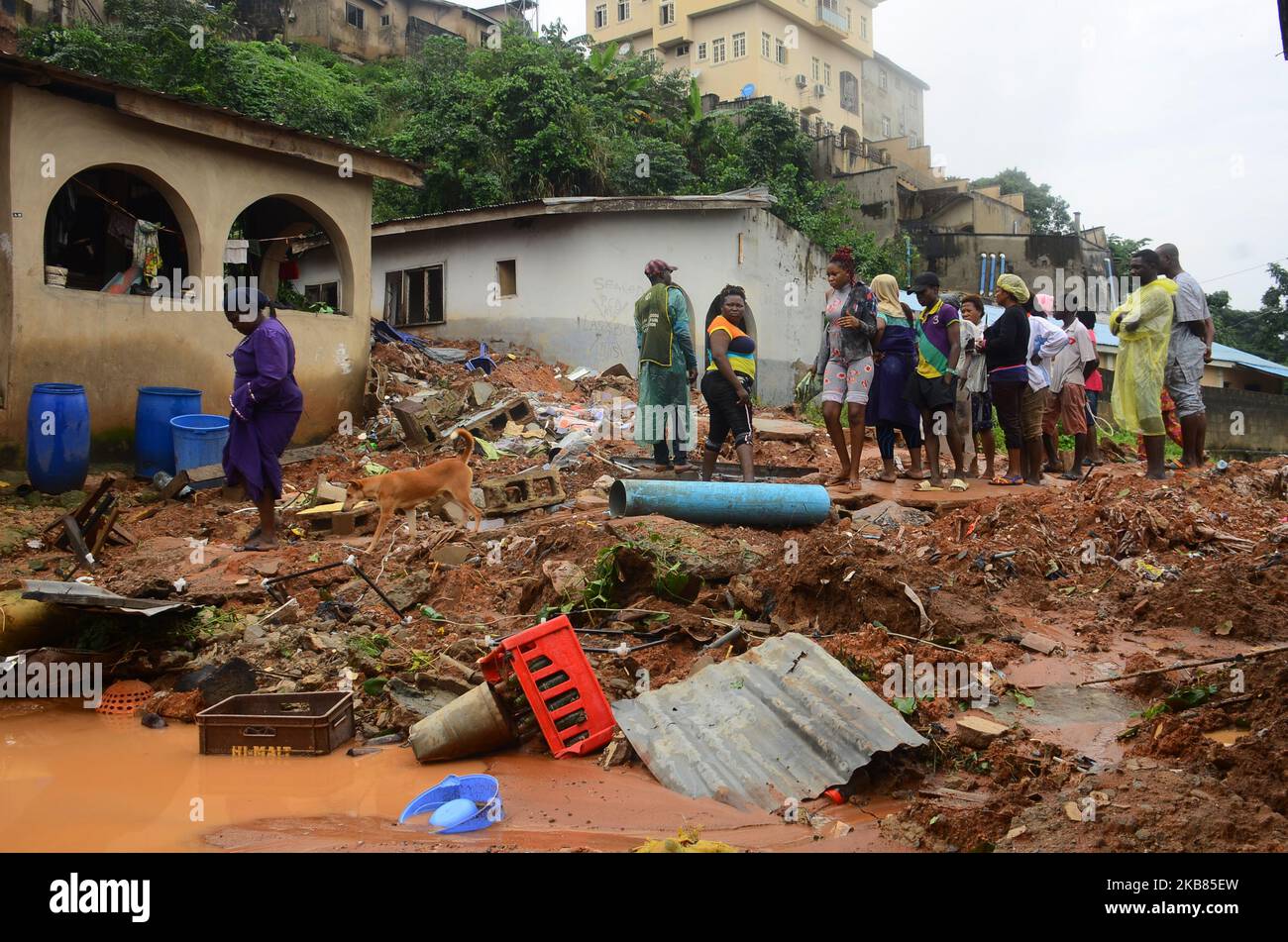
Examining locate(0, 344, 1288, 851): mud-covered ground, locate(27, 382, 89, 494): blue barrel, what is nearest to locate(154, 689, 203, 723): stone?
locate(0, 344, 1288, 851): mud-covered ground

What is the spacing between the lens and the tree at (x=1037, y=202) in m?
42.0

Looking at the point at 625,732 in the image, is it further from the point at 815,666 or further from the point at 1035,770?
the point at 1035,770

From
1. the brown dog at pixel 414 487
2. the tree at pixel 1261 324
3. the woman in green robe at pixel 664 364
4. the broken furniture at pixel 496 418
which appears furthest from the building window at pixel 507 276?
the tree at pixel 1261 324

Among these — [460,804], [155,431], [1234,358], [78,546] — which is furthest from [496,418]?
[1234,358]

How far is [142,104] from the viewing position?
10.3m

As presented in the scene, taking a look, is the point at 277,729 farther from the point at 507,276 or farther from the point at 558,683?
the point at 507,276

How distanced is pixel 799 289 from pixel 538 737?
16.4m

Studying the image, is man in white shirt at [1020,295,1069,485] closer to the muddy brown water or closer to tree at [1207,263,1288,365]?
the muddy brown water

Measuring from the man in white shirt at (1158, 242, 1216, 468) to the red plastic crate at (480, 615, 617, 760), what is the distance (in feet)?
20.4

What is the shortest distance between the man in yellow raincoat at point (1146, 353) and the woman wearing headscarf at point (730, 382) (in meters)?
2.93

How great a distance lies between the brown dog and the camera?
7.76 metres

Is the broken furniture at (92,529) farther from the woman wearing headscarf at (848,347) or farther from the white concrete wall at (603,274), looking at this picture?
the white concrete wall at (603,274)

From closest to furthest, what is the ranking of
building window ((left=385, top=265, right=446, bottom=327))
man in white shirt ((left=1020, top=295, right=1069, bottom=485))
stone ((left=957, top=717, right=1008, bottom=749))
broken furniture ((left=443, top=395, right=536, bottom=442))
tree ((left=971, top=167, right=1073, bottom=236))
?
stone ((left=957, top=717, right=1008, bottom=749)) < man in white shirt ((left=1020, top=295, right=1069, bottom=485)) < broken furniture ((left=443, top=395, right=536, bottom=442)) < building window ((left=385, top=265, right=446, bottom=327)) < tree ((left=971, top=167, right=1073, bottom=236))
